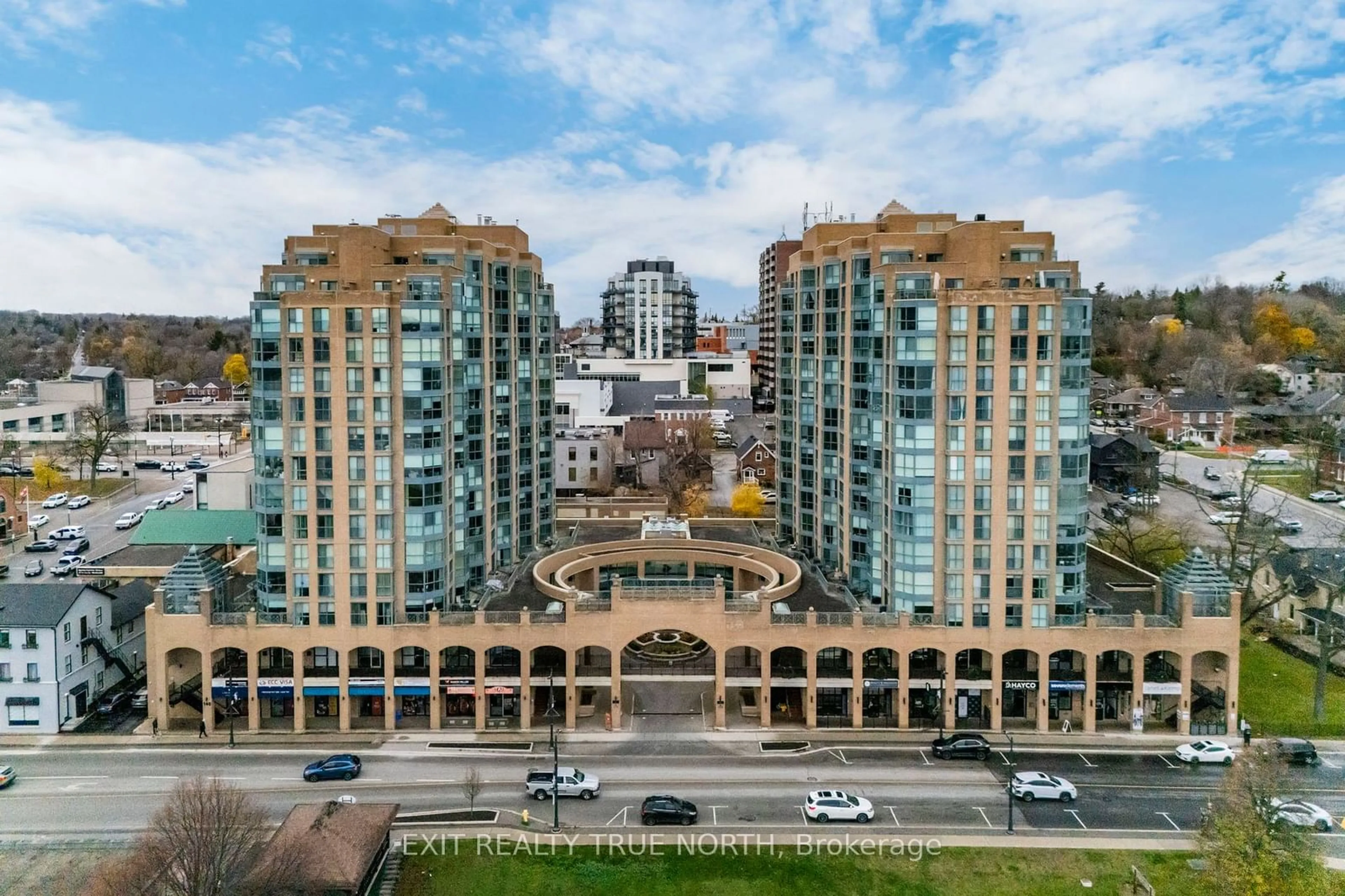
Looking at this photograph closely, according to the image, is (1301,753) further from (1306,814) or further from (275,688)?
(275,688)

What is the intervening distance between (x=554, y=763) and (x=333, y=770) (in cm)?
1150

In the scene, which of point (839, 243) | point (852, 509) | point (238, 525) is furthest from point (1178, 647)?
point (238, 525)

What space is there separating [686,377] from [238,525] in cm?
10139

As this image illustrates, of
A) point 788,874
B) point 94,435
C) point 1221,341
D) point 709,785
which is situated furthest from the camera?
point 1221,341

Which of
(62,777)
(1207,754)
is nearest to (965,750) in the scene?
(1207,754)

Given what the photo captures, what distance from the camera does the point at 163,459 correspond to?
132m

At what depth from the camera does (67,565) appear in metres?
78.7

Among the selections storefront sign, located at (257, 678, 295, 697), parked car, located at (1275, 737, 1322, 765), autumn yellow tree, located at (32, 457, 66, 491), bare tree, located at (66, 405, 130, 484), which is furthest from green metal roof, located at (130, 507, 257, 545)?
parked car, located at (1275, 737, 1322, 765)

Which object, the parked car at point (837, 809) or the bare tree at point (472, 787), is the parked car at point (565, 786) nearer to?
the bare tree at point (472, 787)

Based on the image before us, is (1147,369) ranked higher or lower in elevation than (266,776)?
higher

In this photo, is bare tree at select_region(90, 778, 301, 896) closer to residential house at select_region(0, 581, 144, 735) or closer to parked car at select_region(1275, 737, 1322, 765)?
residential house at select_region(0, 581, 144, 735)

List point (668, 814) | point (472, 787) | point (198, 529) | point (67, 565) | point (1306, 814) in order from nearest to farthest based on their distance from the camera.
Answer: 1. point (1306, 814)
2. point (668, 814)
3. point (472, 787)
4. point (198, 529)
5. point (67, 565)

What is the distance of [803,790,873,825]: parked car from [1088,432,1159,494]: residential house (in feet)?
253

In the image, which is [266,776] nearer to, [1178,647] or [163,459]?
[1178,647]
